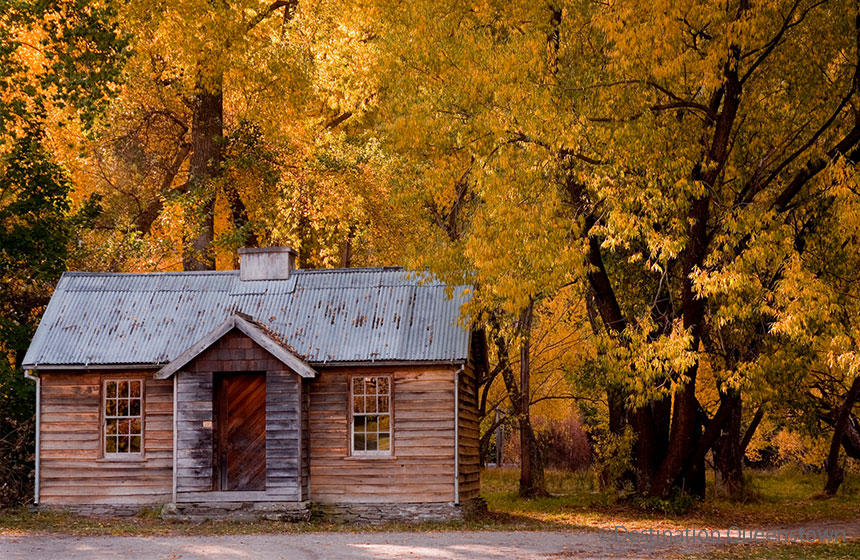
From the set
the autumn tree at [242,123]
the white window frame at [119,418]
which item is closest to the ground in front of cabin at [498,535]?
the white window frame at [119,418]

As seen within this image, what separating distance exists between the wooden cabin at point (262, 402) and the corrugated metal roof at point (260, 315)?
0.04 m

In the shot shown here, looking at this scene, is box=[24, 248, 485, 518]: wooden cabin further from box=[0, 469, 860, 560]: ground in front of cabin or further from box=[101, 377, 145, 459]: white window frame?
box=[0, 469, 860, 560]: ground in front of cabin

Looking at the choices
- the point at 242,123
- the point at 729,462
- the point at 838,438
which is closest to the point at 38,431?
the point at 242,123

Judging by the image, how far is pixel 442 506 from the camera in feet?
70.4

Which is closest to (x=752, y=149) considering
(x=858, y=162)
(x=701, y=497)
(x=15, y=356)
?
(x=858, y=162)

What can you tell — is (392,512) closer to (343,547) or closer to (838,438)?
(343,547)

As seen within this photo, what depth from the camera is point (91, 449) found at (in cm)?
2234

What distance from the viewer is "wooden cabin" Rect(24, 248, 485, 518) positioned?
21.4 m

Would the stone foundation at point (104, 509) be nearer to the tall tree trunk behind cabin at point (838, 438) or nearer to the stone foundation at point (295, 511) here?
the stone foundation at point (295, 511)

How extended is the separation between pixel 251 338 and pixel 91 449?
14.6 ft

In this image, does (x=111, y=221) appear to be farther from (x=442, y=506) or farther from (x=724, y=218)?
(x=724, y=218)

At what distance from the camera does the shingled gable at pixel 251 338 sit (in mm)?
21016

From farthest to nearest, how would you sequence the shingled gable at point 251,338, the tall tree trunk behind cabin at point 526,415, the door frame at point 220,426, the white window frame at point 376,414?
the tall tree trunk behind cabin at point 526,415 → the white window frame at point 376,414 → the door frame at point 220,426 → the shingled gable at point 251,338

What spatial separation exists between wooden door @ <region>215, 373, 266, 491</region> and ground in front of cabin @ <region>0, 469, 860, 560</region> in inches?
57.6
